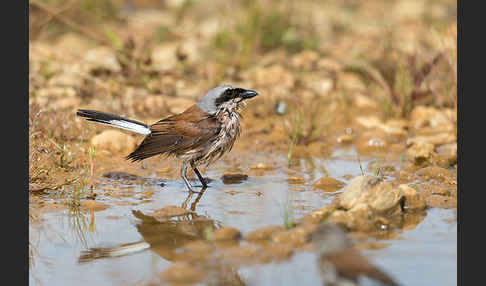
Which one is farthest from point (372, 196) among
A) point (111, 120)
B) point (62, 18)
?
point (62, 18)

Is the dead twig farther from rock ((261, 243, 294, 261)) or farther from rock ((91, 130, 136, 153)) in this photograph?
rock ((261, 243, 294, 261))

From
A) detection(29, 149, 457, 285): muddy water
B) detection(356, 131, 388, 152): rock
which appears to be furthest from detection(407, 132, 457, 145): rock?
detection(29, 149, 457, 285): muddy water

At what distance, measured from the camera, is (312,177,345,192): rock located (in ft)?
20.0

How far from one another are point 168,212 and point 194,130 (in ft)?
4.08

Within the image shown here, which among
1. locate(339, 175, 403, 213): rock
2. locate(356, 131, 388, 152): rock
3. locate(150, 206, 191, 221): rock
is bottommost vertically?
locate(150, 206, 191, 221): rock

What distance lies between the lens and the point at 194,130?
6.27 metres

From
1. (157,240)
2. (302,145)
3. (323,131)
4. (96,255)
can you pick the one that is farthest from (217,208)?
(323,131)

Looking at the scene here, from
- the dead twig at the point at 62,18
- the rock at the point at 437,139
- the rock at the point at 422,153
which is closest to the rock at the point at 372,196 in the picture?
the rock at the point at 422,153

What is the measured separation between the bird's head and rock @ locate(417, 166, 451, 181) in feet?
6.36

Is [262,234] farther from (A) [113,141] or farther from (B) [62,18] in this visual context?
(B) [62,18]

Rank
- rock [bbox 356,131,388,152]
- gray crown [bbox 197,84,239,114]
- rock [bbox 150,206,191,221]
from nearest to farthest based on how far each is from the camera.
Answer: rock [bbox 150,206,191,221], gray crown [bbox 197,84,239,114], rock [bbox 356,131,388,152]

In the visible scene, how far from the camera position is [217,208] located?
5543 mm

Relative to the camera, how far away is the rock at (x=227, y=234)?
179 inches

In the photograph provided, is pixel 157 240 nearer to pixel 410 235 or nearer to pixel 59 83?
pixel 410 235
